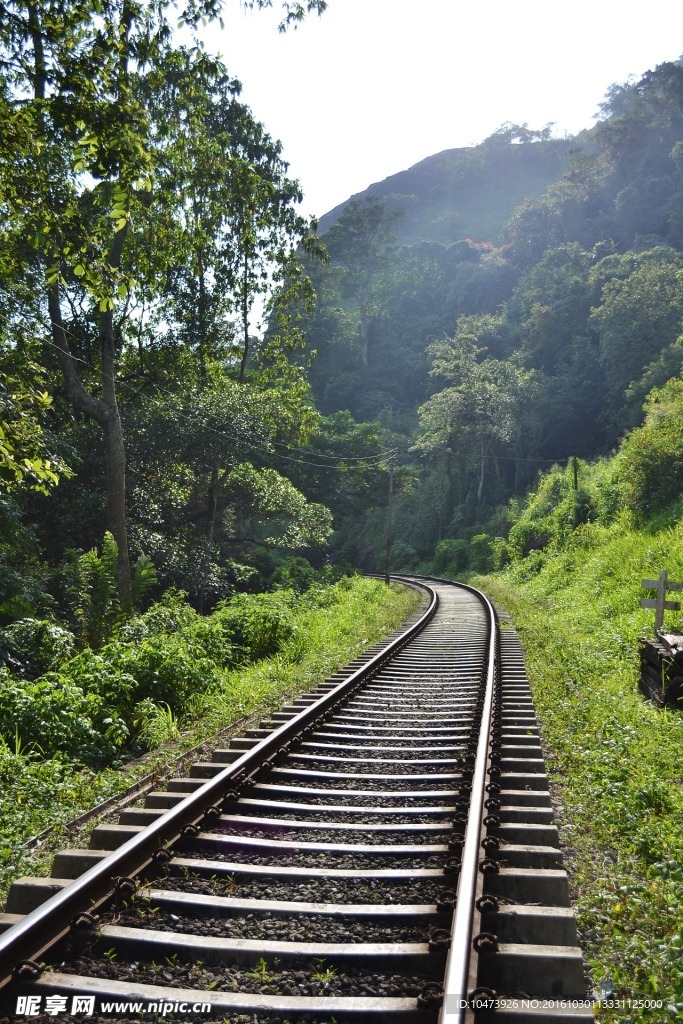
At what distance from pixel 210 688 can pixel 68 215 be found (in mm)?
5126

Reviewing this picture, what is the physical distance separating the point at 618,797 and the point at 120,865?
11.2ft

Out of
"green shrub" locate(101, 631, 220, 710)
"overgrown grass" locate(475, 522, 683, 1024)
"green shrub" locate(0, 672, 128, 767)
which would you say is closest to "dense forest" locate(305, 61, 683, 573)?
Result: "overgrown grass" locate(475, 522, 683, 1024)

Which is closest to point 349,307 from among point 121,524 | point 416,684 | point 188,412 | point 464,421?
point 464,421

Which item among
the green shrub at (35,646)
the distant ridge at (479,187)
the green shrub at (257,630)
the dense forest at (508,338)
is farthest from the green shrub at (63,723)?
the distant ridge at (479,187)

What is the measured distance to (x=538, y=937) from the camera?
10.3 ft

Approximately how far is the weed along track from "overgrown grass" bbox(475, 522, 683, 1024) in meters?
0.30

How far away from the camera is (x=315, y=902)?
347 centimetres

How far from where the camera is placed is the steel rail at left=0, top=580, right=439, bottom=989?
2896 millimetres

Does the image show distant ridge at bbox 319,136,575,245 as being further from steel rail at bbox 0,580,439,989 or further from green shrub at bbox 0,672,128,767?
steel rail at bbox 0,580,439,989

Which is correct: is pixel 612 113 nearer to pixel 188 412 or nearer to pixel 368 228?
pixel 368 228

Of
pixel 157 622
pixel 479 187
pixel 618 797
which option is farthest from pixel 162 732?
pixel 479 187

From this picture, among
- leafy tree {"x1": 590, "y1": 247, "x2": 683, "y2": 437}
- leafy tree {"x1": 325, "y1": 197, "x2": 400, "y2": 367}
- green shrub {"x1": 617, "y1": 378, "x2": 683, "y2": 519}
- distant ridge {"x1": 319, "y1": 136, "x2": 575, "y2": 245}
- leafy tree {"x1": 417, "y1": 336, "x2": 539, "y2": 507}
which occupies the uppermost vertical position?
distant ridge {"x1": 319, "y1": 136, "x2": 575, "y2": 245}

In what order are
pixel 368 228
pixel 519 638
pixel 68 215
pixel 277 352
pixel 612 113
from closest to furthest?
1. pixel 68 215
2. pixel 519 638
3. pixel 277 352
4. pixel 368 228
5. pixel 612 113

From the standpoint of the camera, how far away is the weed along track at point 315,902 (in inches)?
106
